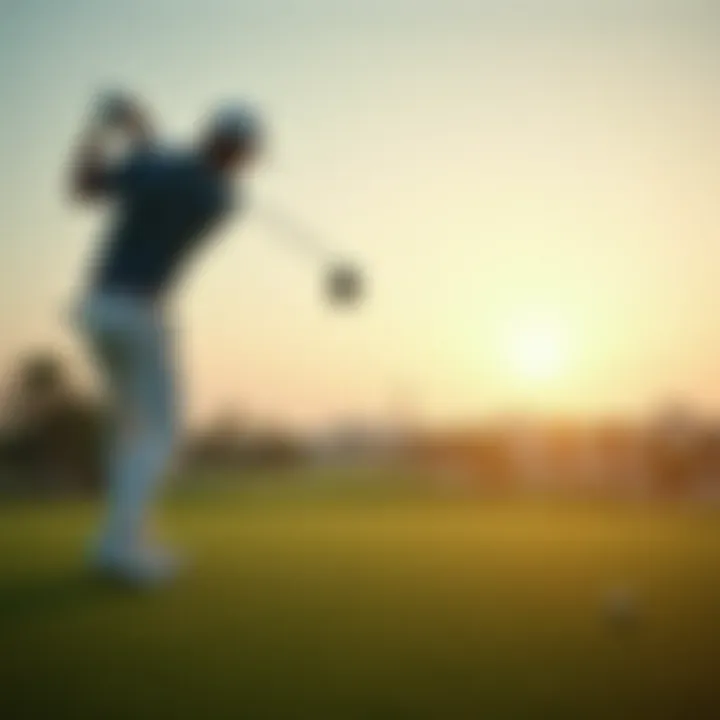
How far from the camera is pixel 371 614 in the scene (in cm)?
150

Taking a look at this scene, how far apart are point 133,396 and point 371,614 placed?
20.3 inches

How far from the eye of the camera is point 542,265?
1760mm

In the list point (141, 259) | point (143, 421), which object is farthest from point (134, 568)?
point (141, 259)

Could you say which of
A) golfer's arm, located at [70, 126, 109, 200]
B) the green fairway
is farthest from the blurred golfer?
the green fairway

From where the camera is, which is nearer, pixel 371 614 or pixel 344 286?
pixel 371 614

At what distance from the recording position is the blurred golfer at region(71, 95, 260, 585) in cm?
159

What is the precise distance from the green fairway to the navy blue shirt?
41 centimetres

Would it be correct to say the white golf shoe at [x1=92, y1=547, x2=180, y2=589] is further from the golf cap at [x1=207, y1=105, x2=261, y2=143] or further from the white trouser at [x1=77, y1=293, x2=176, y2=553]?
the golf cap at [x1=207, y1=105, x2=261, y2=143]

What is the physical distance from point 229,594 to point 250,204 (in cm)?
61

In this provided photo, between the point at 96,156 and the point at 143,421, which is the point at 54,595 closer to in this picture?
the point at 143,421

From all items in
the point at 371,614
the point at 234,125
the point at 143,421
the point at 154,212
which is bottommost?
the point at 371,614

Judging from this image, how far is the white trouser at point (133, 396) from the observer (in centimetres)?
158

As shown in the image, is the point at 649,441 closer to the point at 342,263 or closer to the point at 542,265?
the point at 542,265

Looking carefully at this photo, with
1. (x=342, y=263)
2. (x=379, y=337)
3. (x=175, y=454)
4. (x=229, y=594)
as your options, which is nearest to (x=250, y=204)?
(x=342, y=263)
